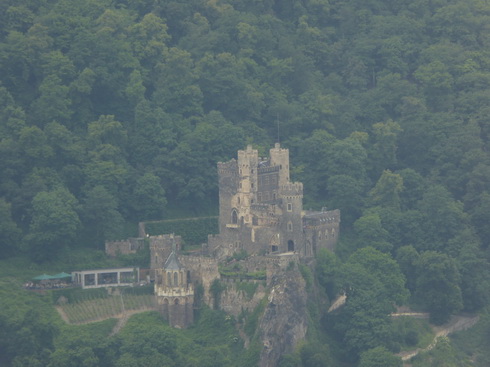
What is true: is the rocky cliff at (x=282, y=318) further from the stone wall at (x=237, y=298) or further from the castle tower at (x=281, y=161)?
the castle tower at (x=281, y=161)

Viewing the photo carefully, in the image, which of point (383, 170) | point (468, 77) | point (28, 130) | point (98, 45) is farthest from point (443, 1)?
point (28, 130)

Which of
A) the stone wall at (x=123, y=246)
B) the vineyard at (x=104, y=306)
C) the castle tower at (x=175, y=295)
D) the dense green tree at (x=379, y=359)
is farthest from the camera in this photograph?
the stone wall at (x=123, y=246)

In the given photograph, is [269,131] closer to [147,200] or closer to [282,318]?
[147,200]

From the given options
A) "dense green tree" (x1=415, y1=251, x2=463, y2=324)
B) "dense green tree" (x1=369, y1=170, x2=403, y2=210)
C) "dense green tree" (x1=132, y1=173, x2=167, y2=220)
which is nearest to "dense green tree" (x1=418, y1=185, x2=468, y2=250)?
"dense green tree" (x1=369, y1=170, x2=403, y2=210)

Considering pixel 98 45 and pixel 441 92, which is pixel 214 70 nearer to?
pixel 98 45

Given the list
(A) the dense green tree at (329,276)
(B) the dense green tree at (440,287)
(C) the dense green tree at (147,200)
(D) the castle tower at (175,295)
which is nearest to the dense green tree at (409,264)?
(B) the dense green tree at (440,287)

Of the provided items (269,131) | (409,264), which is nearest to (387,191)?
(409,264)

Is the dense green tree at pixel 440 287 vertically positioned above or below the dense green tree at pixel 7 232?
below
